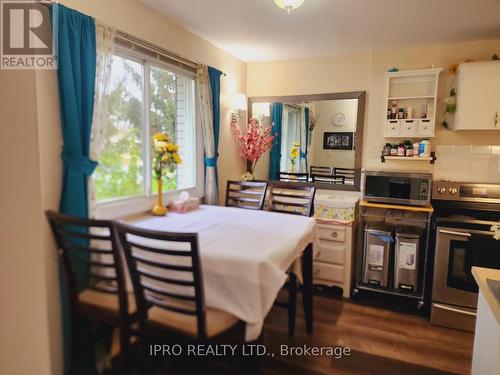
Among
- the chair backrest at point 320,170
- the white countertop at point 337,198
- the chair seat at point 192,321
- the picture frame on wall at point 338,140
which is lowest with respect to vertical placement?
the chair seat at point 192,321

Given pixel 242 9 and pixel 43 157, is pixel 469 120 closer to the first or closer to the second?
pixel 242 9

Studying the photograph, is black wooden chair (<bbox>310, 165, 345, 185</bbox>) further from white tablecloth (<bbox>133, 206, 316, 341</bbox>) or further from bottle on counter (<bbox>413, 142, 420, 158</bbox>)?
white tablecloth (<bbox>133, 206, 316, 341</bbox>)

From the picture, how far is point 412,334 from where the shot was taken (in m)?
2.54

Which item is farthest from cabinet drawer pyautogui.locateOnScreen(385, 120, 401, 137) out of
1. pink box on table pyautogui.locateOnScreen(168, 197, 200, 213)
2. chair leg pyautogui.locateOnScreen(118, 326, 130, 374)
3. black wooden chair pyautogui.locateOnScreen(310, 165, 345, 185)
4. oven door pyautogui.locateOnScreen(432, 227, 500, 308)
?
chair leg pyautogui.locateOnScreen(118, 326, 130, 374)

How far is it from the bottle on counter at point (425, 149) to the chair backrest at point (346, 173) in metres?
0.65

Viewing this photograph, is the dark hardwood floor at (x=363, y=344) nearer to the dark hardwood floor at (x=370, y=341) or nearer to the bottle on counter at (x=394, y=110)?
the dark hardwood floor at (x=370, y=341)

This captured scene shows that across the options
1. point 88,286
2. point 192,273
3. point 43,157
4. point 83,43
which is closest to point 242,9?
point 83,43

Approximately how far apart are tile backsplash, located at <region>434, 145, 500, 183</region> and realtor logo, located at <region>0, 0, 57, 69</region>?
3.14 metres

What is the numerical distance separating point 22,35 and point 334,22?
2051 millimetres

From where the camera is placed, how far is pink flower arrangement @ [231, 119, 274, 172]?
364 centimetres


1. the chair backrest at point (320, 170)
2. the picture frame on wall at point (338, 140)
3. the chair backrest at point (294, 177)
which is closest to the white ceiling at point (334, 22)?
the picture frame on wall at point (338, 140)

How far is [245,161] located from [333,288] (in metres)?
1.61

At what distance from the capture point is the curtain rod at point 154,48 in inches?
83.2

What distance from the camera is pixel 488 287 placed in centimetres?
126
